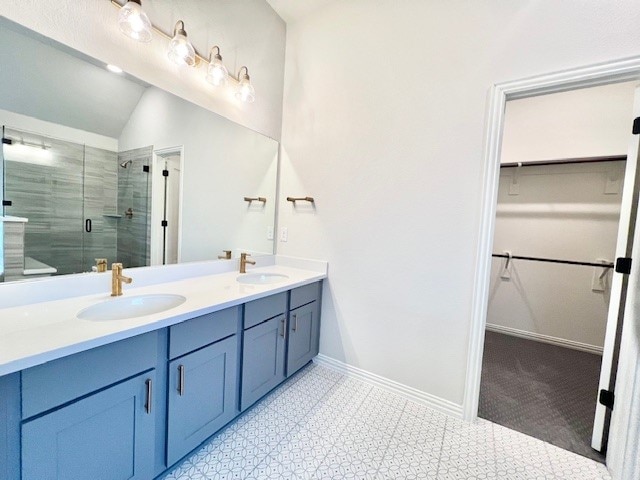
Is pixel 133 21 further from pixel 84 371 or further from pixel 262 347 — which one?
pixel 262 347

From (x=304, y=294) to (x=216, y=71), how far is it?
1593 mm

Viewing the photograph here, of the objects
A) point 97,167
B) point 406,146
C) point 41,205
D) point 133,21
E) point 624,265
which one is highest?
point 133,21

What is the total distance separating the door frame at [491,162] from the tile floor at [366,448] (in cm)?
25

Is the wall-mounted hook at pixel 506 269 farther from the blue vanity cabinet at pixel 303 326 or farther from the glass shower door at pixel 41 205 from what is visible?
the glass shower door at pixel 41 205

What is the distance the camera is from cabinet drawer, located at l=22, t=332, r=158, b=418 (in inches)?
31.9

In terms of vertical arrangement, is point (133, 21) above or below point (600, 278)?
above

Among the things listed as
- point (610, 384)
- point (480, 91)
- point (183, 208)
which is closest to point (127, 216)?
point (183, 208)

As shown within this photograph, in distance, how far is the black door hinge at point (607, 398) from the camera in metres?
1.43

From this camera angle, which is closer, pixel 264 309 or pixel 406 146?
pixel 264 309

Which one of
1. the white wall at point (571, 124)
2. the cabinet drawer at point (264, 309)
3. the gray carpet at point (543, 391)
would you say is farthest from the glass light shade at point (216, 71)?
the gray carpet at point (543, 391)

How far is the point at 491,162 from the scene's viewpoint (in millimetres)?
1569

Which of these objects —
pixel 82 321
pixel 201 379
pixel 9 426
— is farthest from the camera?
pixel 201 379

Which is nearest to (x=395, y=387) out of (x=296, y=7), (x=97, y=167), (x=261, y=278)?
(x=261, y=278)

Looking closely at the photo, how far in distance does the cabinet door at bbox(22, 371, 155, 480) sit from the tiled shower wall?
717 mm
